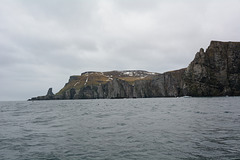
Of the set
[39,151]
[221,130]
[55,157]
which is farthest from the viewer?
[221,130]

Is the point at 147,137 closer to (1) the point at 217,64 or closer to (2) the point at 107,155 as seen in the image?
(2) the point at 107,155

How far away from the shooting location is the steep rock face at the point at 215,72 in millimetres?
150500

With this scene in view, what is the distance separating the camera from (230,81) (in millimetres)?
151000

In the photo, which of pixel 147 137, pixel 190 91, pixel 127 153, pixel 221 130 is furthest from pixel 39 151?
pixel 190 91

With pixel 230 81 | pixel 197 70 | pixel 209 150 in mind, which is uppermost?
pixel 197 70

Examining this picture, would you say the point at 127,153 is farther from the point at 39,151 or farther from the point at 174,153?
the point at 39,151

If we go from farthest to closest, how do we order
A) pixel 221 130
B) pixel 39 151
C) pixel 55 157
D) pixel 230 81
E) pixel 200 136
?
1. pixel 230 81
2. pixel 221 130
3. pixel 200 136
4. pixel 39 151
5. pixel 55 157

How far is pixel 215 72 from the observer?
516 ft

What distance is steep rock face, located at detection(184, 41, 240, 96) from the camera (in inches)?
5925

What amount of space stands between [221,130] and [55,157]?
1556 centimetres

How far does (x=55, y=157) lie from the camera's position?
12.6 metres

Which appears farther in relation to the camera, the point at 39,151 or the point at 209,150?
the point at 39,151

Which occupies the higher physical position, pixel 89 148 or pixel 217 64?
pixel 217 64

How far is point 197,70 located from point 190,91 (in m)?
18.0
